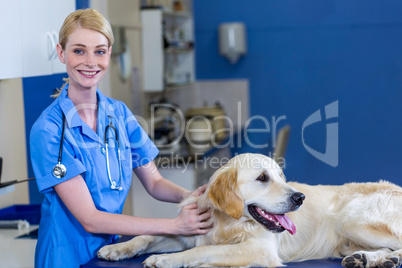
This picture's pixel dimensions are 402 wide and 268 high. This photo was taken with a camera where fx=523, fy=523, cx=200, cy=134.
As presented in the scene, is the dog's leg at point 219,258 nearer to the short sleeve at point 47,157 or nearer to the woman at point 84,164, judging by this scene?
the woman at point 84,164

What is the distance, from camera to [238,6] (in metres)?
5.57

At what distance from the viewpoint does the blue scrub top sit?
1.72 m

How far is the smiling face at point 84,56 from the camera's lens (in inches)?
72.1

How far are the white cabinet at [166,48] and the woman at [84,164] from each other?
2620mm

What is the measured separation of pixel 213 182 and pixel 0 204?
4.84ft

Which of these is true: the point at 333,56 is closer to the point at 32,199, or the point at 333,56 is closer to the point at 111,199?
the point at 32,199

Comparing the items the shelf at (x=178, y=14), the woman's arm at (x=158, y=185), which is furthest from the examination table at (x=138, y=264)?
the shelf at (x=178, y=14)

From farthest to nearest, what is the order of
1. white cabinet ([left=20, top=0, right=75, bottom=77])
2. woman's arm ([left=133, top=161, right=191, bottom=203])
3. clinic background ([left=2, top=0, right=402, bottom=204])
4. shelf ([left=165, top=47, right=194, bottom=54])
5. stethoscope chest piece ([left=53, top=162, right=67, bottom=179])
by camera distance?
1. clinic background ([left=2, top=0, right=402, bottom=204])
2. shelf ([left=165, top=47, right=194, bottom=54])
3. white cabinet ([left=20, top=0, right=75, bottom=77])
4. woman's arm ([left=133, top=161, right=191, bottom=203])
5. stethoscope chest piece ([left=53, top=162, right=67, bottom=179])

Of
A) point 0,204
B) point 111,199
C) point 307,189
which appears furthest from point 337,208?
point 0,204

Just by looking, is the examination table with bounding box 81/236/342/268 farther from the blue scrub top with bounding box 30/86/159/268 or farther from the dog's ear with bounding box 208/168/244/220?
the dog's ear with bounding box 208/168/244/220

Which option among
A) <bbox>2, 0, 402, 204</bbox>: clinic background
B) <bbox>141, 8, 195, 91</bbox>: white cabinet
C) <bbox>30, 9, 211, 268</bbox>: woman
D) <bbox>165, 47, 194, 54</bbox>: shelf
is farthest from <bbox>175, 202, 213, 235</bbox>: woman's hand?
<bbox>2, 0, 402, 204</bbox>: clinic background

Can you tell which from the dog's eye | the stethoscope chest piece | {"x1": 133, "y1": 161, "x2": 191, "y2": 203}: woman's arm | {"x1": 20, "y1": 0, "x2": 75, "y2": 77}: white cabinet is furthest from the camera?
{"x1": 20, "y1": 0, "x2": 75, "y2": 77}: white cabinet

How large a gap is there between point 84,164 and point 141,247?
35 centimetres

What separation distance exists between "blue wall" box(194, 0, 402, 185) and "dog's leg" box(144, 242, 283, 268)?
3.79 meters
